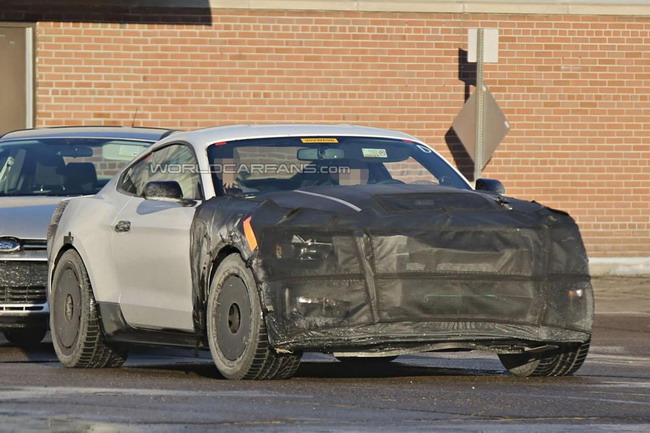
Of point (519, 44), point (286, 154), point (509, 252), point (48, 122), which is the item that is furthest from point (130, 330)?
point (519, 44)

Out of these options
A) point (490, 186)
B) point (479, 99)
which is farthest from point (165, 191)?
point (479, 99)

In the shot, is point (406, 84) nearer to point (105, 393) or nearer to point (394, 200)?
point (394, 200)

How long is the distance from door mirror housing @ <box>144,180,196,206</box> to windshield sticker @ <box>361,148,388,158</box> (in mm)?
1135

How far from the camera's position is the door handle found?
10445mm

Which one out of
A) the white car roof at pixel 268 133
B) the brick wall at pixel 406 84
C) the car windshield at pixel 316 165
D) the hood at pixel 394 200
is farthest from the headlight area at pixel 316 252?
the brick wall at pixel 406 84

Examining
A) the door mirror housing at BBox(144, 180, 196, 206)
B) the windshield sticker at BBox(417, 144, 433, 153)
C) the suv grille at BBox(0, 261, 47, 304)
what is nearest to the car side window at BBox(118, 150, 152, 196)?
the door mirror housing at BBox(144, 180, 196, 206)

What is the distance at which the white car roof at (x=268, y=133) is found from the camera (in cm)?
1034

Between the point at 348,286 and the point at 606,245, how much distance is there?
15245 millimetres

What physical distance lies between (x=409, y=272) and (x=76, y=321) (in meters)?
2.82

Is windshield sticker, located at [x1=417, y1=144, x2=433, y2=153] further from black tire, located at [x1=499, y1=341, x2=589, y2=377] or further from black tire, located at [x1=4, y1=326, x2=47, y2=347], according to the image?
black tire, located at [x1=4, y1=326, x2=47, y2=347]

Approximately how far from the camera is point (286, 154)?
1013 cm

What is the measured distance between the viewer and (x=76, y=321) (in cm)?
1086

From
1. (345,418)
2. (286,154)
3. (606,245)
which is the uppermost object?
(286,154)

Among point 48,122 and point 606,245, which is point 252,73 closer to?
point 48,122
